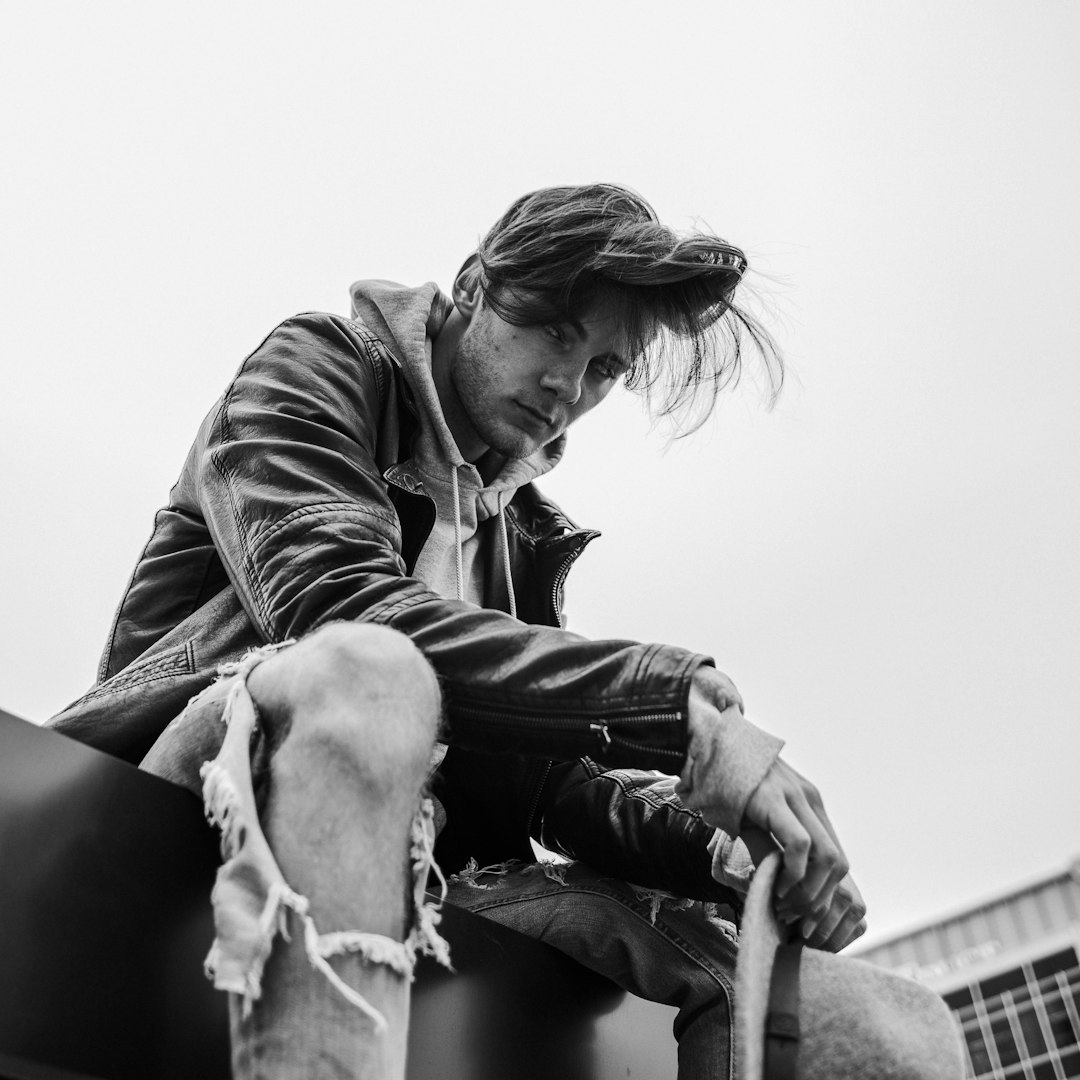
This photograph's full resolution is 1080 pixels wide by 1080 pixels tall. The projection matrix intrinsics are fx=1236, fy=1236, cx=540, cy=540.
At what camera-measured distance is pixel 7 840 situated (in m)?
1.16

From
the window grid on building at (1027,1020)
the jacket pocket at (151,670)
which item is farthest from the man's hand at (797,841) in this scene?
the window grid on building at (1027,1020)

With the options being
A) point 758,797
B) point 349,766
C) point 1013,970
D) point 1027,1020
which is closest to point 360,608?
point 349,766

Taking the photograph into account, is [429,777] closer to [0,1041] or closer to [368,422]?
[0,1041]

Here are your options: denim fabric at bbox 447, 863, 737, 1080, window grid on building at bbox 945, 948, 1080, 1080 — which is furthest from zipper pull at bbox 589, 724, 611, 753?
window grid on building at bbox 945, 948, 1080, 1080

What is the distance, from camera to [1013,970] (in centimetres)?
4347

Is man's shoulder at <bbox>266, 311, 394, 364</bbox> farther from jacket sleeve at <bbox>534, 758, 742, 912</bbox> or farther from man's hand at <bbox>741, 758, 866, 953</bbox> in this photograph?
man's hand at <bbox>741, 758, 866, 953</bbox>

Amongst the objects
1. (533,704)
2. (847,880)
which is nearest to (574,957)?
(847,880)

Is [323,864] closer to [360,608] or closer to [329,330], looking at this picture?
[360,608]

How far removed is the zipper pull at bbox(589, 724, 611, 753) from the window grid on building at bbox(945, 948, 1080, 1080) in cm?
4159

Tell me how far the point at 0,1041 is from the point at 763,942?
0.71m

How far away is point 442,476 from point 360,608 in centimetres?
65

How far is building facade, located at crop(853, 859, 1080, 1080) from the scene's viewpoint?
38844 millimetres

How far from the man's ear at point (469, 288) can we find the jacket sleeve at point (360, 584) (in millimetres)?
400

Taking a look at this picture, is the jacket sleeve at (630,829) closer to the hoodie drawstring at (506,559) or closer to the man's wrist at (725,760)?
the hoodie drawstring at (506,559)
